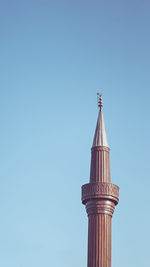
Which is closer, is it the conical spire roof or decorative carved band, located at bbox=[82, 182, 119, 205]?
decorative carved band, located at bbox=[82, 182, 119, 205]

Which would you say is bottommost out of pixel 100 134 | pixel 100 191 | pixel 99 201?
pixel 99 201

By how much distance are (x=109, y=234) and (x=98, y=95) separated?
10.5m

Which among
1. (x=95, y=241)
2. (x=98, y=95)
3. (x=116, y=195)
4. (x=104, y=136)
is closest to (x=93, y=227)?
(x=95, y=241)

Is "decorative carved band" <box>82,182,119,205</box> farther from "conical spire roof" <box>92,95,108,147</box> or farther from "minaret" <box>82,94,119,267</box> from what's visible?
"conical spire roof" <box>92,95,108,147</box>

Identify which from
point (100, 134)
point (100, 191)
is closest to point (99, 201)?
point (100, 191)

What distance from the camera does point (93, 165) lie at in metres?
32.9

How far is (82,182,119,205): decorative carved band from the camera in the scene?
31656mm

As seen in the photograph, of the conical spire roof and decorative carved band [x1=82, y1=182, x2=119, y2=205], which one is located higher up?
the conical spire roof

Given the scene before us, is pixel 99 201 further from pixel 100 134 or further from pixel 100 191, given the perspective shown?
pixel 100 134

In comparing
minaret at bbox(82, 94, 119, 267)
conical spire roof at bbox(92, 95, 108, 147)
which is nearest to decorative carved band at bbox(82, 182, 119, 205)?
minaret at bbox(82, 94, 119, 267)

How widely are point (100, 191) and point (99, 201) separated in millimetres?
672

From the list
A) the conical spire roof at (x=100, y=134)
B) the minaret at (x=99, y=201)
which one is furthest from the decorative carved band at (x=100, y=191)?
the conical spire roof at (x=100, y=134)

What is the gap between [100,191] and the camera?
31625mm

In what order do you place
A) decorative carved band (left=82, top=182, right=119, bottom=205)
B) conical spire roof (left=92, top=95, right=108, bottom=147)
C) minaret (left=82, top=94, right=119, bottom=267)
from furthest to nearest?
conical spire roof (left=92, top=95, right=108, bottom=147) < decorative carved band (left=82, top=182, right=119, bottom=205) < minaret (left=82, top=94, right=119, bottom=267)
